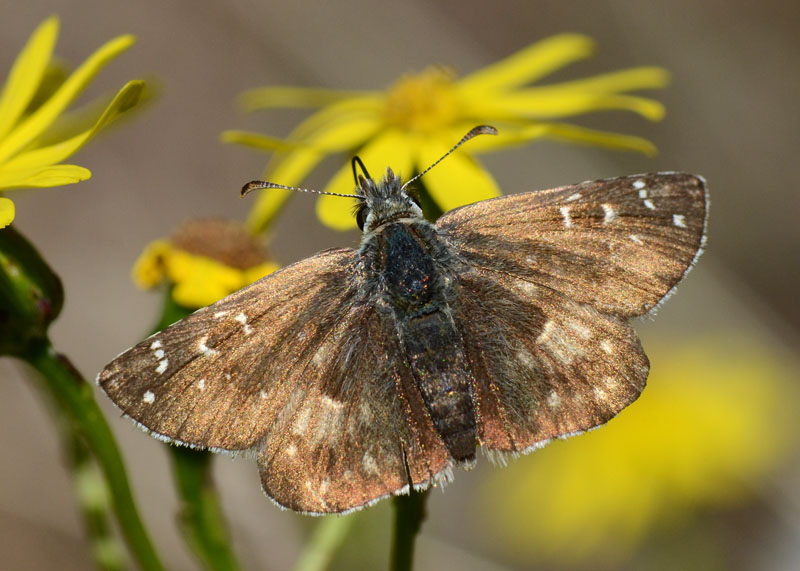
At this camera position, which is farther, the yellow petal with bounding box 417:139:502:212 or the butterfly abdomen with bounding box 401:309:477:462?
the yellow petal with bounding box 417:139:502:212

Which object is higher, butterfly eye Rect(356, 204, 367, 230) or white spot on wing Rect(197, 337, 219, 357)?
butterfly eye Rect(356, 204, 367, 230)

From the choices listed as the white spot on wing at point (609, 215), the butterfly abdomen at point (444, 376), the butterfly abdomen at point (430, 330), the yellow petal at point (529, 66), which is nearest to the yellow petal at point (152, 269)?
the butterfly abdomen at point (430, 330)

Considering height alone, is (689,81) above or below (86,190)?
above

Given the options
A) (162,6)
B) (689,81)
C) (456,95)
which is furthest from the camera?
(162,6)

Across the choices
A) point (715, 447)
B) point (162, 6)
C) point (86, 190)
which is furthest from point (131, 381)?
point (162, 6)


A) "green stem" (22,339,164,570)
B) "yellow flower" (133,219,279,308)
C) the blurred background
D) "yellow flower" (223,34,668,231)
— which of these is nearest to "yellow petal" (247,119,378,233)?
"yellow flower" (223,34,668,231)

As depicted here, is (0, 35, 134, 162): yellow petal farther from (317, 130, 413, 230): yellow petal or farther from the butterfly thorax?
the butterfly thorax

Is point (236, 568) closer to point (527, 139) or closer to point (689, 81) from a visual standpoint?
point (527, 139)
